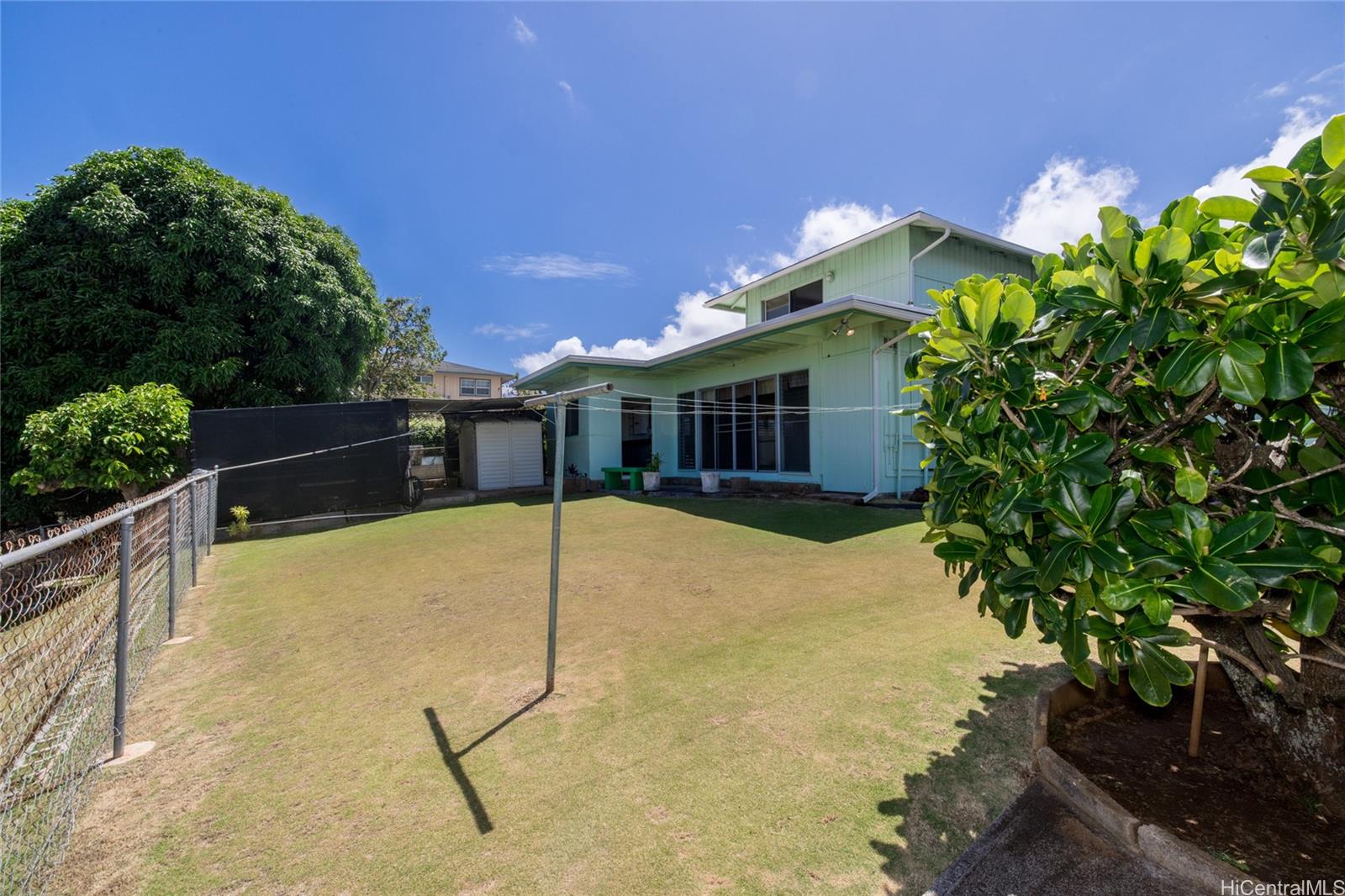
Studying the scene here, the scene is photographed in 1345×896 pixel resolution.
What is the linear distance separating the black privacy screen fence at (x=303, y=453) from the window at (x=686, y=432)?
6.20 meters

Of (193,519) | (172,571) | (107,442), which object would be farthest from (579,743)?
(107,442)

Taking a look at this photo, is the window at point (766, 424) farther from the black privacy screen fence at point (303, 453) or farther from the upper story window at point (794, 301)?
the black privacy screen fence at point (303, 453)

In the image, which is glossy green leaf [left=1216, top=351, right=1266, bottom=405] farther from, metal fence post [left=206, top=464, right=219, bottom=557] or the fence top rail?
metal fence post [left=206, top=464, right=219, bottom=557]

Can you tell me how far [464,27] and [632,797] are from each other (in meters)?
9.14

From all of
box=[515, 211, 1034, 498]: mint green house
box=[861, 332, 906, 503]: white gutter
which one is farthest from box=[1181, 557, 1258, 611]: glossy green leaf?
box=[861, 332, 906, 503]: white gutter

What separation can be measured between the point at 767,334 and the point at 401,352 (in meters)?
20.7

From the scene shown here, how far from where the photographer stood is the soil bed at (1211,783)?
1396 mm

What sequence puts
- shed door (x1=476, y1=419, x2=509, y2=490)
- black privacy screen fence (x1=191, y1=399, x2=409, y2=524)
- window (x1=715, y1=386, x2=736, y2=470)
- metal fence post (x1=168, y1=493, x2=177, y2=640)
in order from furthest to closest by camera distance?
1. shed door (x1=476, y1=419, x2=509, y2=490)
2. window (x1=715, y1=386, x2=736, y2=470)
3. black privacy screen fence (x1=191, y1=399, x2=409, y2=524)
4. metal fence post (x1=168, y1=493, x2=177, y2=640)

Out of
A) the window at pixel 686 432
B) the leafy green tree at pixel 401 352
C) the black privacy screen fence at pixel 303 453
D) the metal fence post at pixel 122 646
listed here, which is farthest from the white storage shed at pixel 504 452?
the leafy green tree at pixel 401 352

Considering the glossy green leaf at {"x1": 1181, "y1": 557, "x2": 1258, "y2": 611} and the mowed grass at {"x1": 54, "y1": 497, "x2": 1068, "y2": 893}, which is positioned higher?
the glossy green leaf at {"x1": 1181, "y1": 557, "x2": 1258, "y2": 611}

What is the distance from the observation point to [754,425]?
10586mm

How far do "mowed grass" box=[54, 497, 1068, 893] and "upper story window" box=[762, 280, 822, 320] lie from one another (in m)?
8.73

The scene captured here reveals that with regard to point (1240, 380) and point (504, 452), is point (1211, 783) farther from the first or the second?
point (504, 452)

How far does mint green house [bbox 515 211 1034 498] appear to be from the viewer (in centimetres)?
823
